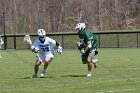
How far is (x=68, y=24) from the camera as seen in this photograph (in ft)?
222

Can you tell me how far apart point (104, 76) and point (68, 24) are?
49976 millimetres

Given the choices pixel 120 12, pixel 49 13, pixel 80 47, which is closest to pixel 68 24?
pixel 49 13

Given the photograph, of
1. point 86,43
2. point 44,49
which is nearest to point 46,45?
point 44,49

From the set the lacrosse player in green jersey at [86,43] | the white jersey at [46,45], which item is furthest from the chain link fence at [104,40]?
the white jersey at [46,45]

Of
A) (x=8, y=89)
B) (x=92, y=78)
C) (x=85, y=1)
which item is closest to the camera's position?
(x=8, y=89)

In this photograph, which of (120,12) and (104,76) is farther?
(120,12)

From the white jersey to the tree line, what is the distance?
47135mm

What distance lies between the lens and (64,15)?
223ft

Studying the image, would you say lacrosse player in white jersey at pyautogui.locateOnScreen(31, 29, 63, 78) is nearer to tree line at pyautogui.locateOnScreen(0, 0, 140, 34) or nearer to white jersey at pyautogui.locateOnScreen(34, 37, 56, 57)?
white jersey at pyautogui.locateOnScreen(34, 37, 56, 57)

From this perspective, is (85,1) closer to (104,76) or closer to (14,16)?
(14,16)

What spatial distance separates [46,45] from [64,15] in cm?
5010

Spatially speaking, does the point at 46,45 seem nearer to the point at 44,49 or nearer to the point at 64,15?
the point at 44,49

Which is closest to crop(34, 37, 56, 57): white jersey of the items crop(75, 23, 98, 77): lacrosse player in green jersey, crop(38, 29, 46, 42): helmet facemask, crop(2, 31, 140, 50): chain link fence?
crop(38, 29, 46, 42): helmet facemask

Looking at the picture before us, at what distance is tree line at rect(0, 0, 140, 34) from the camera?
65938 millimetres
